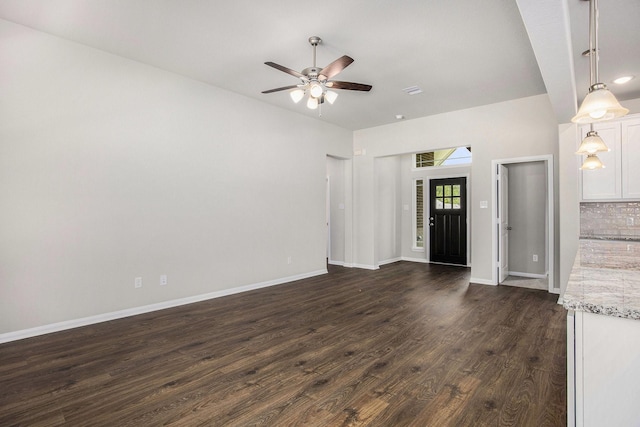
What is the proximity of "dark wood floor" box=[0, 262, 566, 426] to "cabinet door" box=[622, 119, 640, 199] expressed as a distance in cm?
177

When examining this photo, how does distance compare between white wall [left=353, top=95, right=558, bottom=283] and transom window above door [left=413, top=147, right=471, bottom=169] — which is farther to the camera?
transom window above door [left=413, top=147, right=471, bottom=169]

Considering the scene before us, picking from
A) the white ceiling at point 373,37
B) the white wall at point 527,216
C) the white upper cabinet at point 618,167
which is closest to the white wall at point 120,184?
the white ceiling at point 373,37

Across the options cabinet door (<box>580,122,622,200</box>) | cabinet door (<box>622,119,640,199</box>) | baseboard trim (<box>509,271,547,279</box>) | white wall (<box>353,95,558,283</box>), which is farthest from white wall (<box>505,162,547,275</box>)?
cabinet door (<box>622,119,640,199</box>)

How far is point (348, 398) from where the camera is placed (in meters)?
2.15

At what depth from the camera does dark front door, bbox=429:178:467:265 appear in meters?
7.21

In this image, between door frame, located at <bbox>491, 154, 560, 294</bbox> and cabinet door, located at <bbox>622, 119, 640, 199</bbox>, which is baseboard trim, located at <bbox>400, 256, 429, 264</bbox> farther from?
cabinet door, located at <bbox>622, 119, 640, 199</bbox>

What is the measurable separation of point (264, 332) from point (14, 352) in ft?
7.03

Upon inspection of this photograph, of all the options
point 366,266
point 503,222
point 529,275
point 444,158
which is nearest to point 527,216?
point 503,222

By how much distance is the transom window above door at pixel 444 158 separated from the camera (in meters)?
7.20

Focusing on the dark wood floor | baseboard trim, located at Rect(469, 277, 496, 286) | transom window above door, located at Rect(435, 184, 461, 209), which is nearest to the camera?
the dark wood floor

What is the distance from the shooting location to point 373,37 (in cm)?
329

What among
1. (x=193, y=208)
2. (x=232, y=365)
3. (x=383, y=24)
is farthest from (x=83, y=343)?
(x=383, y=24)

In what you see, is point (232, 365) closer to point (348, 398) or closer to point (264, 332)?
point (264, 332)

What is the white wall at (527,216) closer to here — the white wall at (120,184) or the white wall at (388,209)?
the white wall at (388,209)
